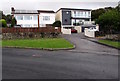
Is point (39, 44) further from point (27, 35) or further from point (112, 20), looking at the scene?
point (112, 20)

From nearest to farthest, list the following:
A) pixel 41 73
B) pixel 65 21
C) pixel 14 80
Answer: pixel 14 80, pixel 41 73, pixel 65 21

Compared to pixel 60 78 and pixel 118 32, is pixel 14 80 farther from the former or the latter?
pixel 118 32

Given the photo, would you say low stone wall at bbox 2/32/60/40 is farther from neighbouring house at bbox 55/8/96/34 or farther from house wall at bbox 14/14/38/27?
neighbouring house at bbox 55/8/96/34

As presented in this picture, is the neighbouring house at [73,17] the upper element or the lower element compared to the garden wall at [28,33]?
upper

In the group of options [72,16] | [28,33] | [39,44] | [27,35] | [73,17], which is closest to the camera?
[39,44]

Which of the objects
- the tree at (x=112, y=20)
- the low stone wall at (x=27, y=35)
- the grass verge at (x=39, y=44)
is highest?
the tree at (x=112, y=20)

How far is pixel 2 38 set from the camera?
31.3 m

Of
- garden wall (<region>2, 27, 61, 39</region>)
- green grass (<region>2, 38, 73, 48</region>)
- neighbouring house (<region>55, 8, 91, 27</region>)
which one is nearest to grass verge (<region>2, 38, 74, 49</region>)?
green grass (<region>2, 38, 73, 48</region>)

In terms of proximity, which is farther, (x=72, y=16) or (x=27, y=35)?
(x=72, y=16)

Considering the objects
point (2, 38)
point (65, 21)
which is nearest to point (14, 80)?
point (2, 38)

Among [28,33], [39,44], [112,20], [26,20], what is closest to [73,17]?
[26,20]

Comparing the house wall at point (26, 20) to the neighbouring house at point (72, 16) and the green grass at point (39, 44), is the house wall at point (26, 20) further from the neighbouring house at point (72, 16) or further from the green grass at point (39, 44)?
the green grass at point (39, 44)

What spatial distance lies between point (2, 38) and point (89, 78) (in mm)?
25487

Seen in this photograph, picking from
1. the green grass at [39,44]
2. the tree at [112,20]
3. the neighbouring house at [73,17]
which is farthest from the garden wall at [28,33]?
the neighbouring house at [73,17]
